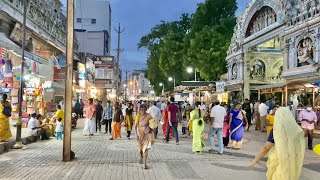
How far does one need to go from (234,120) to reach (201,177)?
5319 millimetres

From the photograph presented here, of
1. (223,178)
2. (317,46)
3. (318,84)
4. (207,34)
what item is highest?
(207,34)

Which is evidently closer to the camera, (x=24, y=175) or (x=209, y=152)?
(x=24, y=175)

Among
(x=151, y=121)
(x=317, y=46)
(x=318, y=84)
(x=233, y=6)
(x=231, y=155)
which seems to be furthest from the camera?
(x=233, y=6)

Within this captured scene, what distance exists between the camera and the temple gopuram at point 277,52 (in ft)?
75.6

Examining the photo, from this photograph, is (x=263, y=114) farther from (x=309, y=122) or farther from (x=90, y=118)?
A: (x=90, y=118)

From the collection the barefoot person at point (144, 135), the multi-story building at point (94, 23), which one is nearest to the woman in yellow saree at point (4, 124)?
the barefoot person at point (144, 135)

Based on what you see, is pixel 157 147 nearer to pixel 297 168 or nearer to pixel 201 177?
pixel 201 177

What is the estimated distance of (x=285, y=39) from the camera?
26.4 m

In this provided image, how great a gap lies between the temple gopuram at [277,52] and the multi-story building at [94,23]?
42284mm

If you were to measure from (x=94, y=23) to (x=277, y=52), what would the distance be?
56.6 meters

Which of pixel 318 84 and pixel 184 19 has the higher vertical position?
pixel 184 19

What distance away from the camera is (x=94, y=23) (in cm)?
8619

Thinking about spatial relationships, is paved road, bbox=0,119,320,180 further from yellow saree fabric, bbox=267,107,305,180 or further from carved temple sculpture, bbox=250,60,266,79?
carved temple sculpture, bbox=250,60,266,79

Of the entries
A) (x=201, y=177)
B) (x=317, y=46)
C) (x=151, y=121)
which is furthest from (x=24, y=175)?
(x=317, y=46)
